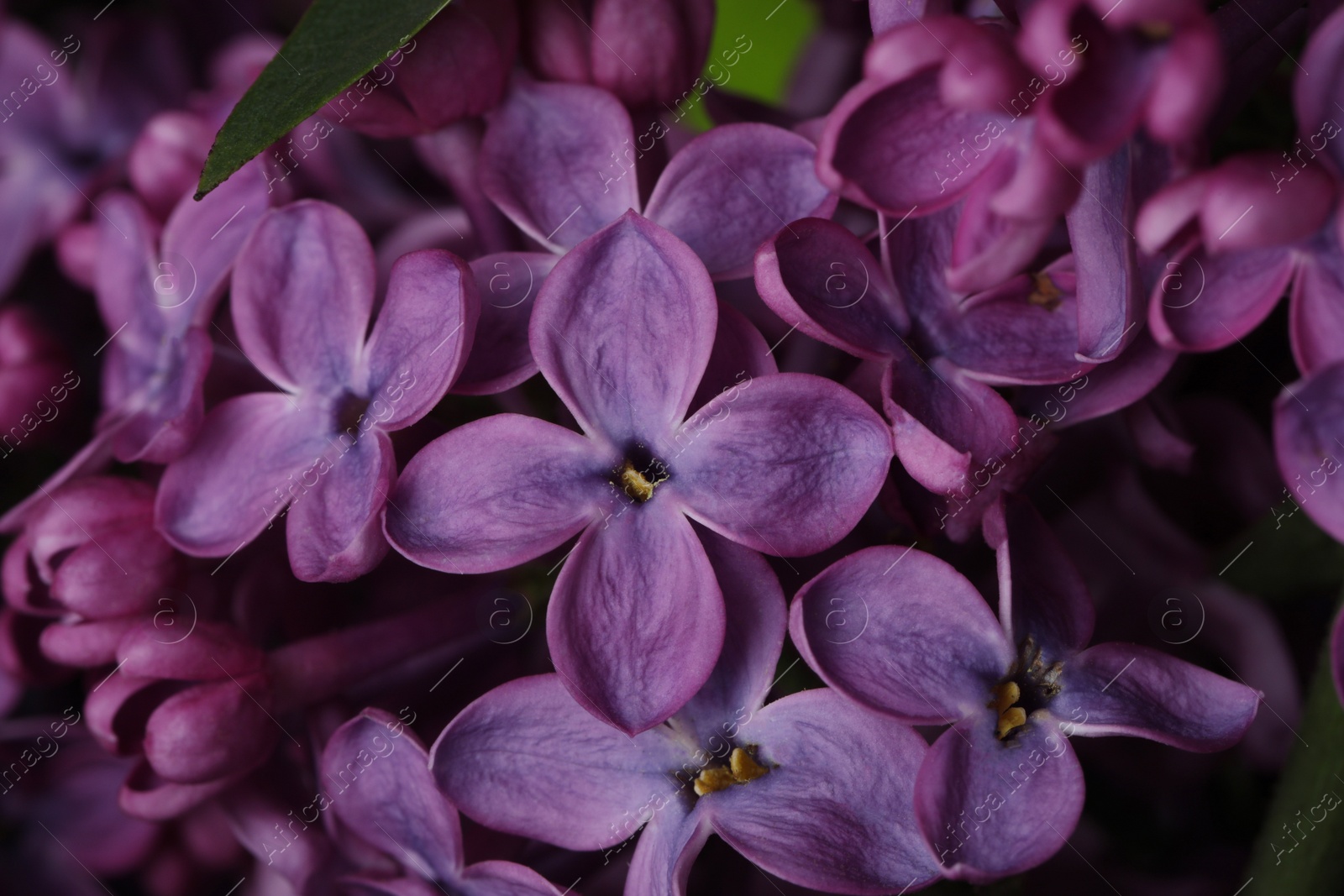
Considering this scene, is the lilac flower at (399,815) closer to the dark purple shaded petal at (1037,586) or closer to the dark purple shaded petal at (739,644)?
the dark purple shaded petal at (739,644)

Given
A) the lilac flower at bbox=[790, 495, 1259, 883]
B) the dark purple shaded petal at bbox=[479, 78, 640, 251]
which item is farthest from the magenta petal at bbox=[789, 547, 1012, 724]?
the dark purple shaded petal at bbox=[479, 78, 640, 251]

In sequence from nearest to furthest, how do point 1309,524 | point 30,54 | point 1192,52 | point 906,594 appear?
point 1192,52 < point 906,594 < point 1309,524 < point 30,54

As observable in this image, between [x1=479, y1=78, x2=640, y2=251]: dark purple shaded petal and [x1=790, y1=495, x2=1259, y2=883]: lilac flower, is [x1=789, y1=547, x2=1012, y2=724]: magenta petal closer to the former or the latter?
[x1=790, y1=495, x2=1259, y2=883]: lilac flower

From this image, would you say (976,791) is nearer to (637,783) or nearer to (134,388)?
(637,783)

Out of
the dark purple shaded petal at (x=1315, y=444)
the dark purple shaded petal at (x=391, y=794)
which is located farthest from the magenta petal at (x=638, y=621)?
the dark purple shaded petal at (x=1315, y=444)

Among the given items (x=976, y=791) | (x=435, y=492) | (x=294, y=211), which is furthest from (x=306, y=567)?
(x=976, y=791)

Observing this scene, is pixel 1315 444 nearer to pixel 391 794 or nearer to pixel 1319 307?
Result: pixel 1319 307
